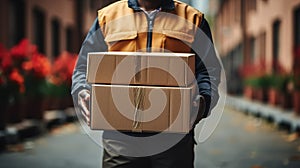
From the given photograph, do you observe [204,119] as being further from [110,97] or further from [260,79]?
[260,79]

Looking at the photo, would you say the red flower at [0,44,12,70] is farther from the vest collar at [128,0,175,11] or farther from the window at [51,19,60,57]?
the window at [51,19,60,57]

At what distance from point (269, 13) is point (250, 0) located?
8.34 metres

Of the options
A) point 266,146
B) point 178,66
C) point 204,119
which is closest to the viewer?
point 178,66

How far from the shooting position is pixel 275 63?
2195cm

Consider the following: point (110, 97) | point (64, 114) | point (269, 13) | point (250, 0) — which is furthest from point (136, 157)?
point (250, 0)

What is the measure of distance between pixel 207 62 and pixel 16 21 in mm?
17005

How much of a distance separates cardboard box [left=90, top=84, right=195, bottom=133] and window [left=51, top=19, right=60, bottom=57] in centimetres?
2346

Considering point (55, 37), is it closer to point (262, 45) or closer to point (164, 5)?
point (262, 45)

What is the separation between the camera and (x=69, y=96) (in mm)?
19328

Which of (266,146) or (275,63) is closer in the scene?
(266,146)

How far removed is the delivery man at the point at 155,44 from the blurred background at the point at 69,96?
2.04 feet

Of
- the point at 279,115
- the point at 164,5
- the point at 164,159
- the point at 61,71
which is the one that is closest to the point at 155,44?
the point at 164,5

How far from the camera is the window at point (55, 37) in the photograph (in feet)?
86.7

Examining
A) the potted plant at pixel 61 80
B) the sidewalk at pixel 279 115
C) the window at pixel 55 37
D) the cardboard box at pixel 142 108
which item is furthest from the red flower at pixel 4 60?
the window at pixel 55 37
